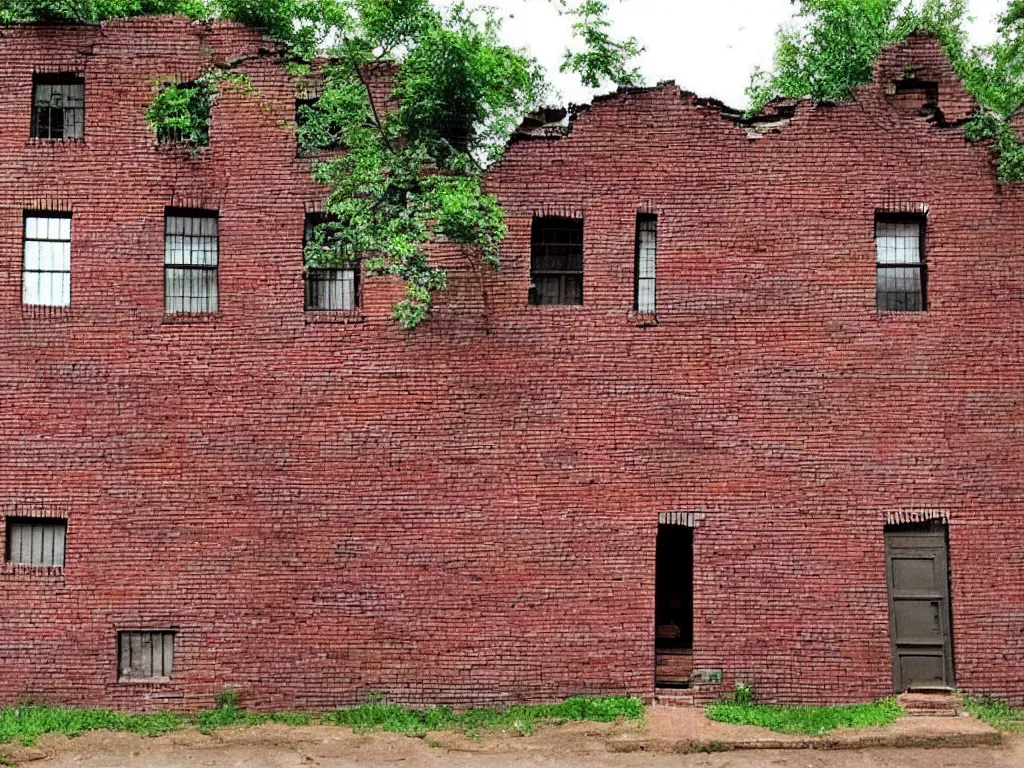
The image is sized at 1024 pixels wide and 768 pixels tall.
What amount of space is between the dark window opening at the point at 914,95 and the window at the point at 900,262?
1.57 m

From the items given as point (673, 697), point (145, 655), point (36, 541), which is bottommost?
point (673, 697)

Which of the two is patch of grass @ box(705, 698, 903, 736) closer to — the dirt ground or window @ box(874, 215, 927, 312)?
the dirt ground

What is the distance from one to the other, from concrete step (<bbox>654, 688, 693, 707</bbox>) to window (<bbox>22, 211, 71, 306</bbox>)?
949cm

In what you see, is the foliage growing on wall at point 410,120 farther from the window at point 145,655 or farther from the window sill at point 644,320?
the window at point 145,655

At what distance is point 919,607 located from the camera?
52.7ft

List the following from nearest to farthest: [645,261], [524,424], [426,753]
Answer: [426,753]
[524,424]
[645,261]

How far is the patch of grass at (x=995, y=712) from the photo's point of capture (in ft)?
50.1

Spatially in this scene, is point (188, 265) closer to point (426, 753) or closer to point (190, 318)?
point (190, 318)

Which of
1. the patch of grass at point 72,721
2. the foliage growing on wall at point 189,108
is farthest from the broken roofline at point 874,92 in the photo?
the patch of grass at point 72,721

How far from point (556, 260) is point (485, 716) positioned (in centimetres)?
607

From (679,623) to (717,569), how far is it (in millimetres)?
1210

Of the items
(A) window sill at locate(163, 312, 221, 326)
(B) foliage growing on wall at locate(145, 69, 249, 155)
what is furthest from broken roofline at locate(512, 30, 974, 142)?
(A) window sill at locate(163, 312, 221, 326)

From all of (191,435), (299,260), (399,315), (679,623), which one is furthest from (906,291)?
(191,435)

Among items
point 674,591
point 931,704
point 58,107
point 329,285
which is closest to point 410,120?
point 329,285
